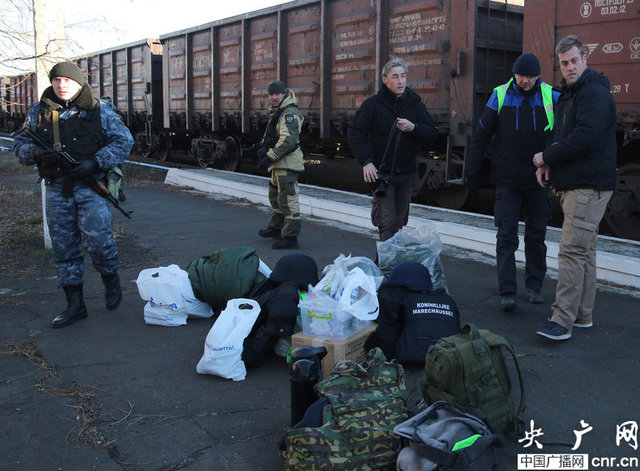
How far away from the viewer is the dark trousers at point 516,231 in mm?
4891

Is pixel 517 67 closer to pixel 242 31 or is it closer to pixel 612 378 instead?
pixel 612 378

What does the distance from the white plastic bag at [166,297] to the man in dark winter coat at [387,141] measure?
174cm

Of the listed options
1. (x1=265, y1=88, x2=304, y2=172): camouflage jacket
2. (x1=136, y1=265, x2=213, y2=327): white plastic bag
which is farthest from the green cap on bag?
(x1=265, y1=88, x2=304, y2=172): camouflage jacket

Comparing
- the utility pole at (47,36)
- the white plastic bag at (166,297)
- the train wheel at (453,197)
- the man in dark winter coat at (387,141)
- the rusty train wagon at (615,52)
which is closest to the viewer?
the white plastic bag at (166,297)

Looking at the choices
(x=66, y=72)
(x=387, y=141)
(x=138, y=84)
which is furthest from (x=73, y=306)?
(x=138, y=84)

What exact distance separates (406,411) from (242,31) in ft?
36.5

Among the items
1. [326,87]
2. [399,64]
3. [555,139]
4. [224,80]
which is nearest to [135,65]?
[224,80]

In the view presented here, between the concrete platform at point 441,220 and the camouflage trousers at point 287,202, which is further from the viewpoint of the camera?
the camouflage trousers at point 287,202

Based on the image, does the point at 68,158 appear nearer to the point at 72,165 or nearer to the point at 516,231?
the point at 72,165

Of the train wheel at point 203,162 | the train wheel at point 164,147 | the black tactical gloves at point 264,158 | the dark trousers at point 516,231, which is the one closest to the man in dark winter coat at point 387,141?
the dark trousers at point 516,231

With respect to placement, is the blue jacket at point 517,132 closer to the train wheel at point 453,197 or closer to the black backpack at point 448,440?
the black backpack at point 448,440

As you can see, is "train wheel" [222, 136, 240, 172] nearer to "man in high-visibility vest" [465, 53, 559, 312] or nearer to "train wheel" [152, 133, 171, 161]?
"train wheel" [152, 133, 171, 161]

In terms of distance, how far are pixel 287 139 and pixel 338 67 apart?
3.76 meters

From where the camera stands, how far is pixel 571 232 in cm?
423
